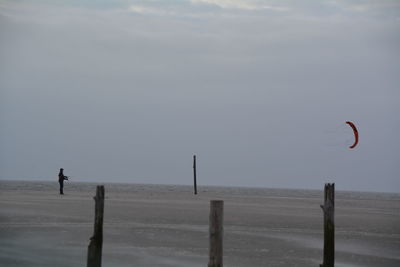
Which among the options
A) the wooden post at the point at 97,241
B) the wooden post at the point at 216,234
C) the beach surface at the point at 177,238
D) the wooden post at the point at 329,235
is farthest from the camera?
the beach surface at the point at 177,238

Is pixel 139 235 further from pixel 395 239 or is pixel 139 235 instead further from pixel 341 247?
pixel 395 239

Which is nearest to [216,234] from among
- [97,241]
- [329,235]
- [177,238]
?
[97,241]

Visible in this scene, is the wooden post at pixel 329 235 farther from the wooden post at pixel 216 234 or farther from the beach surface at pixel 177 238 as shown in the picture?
the wooden post at pixel 216 234

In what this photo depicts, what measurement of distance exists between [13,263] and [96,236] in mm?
1945

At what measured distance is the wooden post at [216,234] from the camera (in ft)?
40.2

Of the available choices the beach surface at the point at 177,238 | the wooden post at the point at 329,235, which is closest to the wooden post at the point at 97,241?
the beach surface at the point at 177,238

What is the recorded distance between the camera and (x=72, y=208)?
1142 inches

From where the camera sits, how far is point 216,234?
12.3m

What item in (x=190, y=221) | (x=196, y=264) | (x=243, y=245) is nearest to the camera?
(x=196, y=264)

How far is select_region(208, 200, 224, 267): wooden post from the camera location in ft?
40.2

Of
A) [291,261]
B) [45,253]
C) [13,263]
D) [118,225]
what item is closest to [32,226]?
[118,225]

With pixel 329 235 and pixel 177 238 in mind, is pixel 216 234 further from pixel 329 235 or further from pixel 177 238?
pixel 177 238

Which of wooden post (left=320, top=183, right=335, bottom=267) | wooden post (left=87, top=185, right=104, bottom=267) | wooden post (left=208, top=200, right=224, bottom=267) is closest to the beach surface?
wooden post (left=87, top=185, right=104, bottom=267)

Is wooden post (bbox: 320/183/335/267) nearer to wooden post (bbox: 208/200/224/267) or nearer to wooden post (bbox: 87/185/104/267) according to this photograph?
wooden post (bbox: 208/200/224/267)
